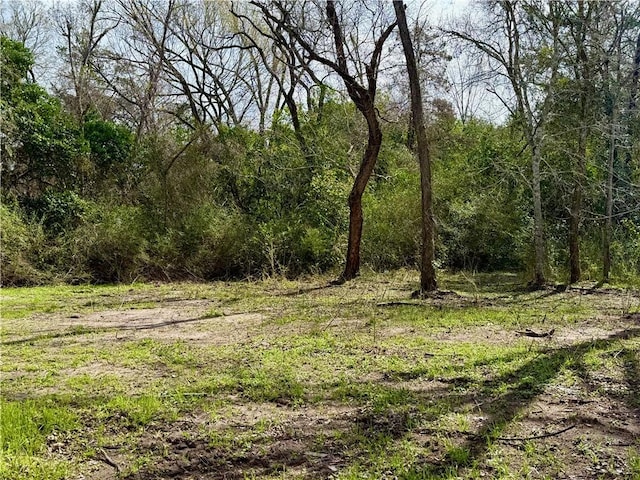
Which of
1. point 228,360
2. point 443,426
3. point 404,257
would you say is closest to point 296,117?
point 404,257

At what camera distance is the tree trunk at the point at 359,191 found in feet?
32.9

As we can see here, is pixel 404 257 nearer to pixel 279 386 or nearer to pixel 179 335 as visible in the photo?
pixel 179 335

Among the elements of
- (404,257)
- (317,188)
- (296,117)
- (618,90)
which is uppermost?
(296,117)

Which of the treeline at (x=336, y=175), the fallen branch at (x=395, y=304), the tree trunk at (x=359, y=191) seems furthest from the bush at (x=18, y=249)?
the fallen branch at (x=395, y=304)

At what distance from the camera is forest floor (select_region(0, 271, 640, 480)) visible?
257cm

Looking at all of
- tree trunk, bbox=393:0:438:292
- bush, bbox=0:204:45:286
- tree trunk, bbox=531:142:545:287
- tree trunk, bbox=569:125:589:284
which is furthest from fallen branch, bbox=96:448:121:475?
bush, bbox=0:204:45:286

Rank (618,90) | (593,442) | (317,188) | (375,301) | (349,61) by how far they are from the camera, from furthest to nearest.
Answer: (317,188)
(349,61)
(618,90)
(375,301)
(593,442)

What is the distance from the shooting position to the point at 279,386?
3.70 m

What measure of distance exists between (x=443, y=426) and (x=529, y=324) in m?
3.34

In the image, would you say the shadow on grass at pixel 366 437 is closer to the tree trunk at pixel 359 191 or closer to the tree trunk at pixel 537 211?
the tree trunk at pixel 537 211

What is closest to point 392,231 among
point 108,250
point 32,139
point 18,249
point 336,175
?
point 336,175

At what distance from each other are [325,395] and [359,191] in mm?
7116

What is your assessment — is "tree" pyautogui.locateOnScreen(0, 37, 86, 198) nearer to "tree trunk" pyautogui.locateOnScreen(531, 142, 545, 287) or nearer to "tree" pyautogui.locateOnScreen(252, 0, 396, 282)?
"tree" pyautogui.locateOnScreen(252, 0, 396, 282)

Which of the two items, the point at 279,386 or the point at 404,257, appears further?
the point at 404,257
